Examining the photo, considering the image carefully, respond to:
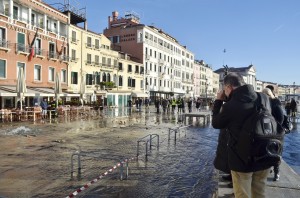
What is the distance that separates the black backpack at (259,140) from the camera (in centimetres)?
310

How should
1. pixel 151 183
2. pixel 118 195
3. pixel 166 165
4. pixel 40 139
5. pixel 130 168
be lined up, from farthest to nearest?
pixel 40 139, pixel 166 165, pixel 130 168, pixel 151 183, pixel 118 195

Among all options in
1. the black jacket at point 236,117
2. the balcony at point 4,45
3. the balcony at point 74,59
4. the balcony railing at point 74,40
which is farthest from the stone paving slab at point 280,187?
the balcony railing at point 74,40

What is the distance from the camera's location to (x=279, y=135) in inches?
127

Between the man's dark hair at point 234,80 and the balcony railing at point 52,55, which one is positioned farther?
the balcony railing at point 52,55

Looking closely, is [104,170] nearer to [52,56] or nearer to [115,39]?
[52,56]

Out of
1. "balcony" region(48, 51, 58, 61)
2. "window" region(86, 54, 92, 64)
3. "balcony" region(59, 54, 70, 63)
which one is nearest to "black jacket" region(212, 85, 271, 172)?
"balcony" region(48, 51, 58, 61)

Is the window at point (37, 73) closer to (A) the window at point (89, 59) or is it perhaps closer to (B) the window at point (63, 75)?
(B) the window at point (63, 75)

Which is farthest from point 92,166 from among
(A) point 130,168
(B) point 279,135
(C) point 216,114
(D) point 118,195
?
(B) point 279,135

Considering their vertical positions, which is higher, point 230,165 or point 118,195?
point 230,165

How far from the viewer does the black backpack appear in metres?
3.10

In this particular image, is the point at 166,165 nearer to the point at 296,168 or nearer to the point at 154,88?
the point at 296,168

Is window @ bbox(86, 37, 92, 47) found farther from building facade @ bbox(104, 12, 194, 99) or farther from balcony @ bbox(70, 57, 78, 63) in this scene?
building facade @ bbox(104, 12, 194, 99)

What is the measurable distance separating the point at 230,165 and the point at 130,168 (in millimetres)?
4949

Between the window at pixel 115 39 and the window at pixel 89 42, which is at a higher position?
the window at pixel 115 39
